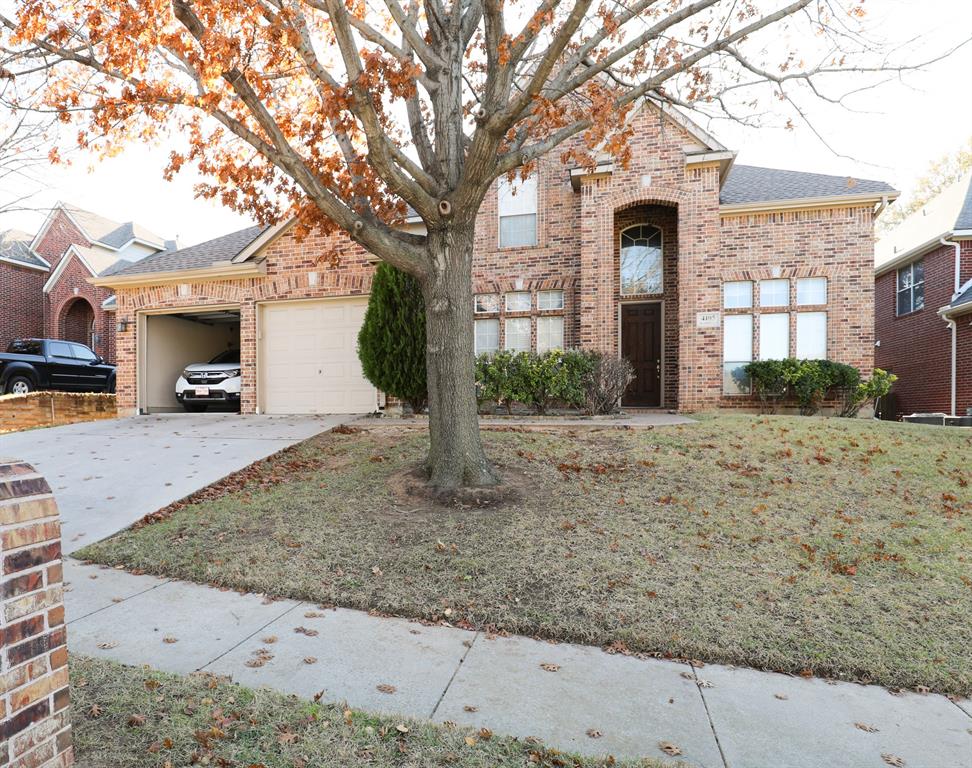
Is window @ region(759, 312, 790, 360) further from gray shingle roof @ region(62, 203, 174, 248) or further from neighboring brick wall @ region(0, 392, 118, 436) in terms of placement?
gray shingle roof @ region(62, 203, 174, 248)

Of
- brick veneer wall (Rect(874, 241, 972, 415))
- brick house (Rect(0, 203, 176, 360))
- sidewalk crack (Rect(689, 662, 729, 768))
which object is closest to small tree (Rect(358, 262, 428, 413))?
sidewalk crack (Rect(689, 662, 729, 768))

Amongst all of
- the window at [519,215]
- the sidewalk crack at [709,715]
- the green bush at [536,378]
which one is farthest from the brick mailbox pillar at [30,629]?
the window at [519,215]

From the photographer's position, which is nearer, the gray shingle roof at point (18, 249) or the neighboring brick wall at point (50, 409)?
the neighboring brick wall at point (50, 409)

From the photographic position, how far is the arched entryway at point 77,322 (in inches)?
840

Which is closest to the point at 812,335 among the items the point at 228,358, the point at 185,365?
the point at 228,358

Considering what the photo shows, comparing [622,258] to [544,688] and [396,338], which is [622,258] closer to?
[396,338]

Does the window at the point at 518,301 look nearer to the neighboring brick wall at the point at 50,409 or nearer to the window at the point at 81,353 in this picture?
the neighboring brick wall at the point at 50,409

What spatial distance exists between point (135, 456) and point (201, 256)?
749 cm

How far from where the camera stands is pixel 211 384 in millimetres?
12734

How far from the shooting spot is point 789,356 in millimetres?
11516

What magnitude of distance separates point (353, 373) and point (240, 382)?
2809 mm

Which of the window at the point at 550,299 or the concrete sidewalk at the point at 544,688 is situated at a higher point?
the window at the point at 550,299

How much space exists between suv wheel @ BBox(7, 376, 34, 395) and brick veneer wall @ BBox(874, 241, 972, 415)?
2396 centimetres

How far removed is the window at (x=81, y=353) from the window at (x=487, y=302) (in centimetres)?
1252
